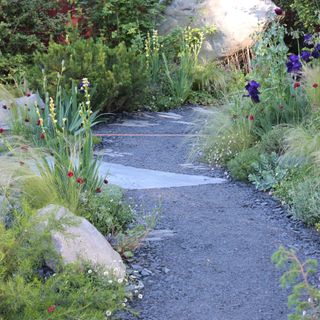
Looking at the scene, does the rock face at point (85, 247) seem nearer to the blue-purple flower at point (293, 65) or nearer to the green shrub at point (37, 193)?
the green shrub at point (37, 193)

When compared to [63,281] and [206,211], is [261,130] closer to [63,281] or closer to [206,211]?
[206,211]

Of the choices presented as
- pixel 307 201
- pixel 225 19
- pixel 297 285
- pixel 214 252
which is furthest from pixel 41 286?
pixel 225 19

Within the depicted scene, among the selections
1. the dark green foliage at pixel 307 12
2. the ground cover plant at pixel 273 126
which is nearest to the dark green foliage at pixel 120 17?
the dark green foliage at pixel 307 12

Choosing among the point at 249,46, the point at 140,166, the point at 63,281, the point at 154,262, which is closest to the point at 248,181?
the point at 140,166

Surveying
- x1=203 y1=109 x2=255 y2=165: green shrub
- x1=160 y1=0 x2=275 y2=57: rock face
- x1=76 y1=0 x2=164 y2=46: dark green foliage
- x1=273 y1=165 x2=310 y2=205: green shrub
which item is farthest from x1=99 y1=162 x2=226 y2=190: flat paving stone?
x1=160 y1=0 x2=275 y2=57: rock face

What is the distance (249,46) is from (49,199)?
24.1ft

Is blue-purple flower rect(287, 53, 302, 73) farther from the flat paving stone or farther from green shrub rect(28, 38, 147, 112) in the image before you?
green shrub rect(28, 38, 147, 112)

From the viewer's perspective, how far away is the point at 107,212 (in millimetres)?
4230

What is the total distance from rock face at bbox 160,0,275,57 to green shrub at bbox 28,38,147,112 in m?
2.49

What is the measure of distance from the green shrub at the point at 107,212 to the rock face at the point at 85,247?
29 cm

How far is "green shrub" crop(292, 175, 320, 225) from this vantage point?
14.8 feet

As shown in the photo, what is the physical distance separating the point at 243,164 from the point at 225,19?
19.0 feet

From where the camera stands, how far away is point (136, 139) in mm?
7352

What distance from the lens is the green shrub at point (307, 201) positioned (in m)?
4.50
